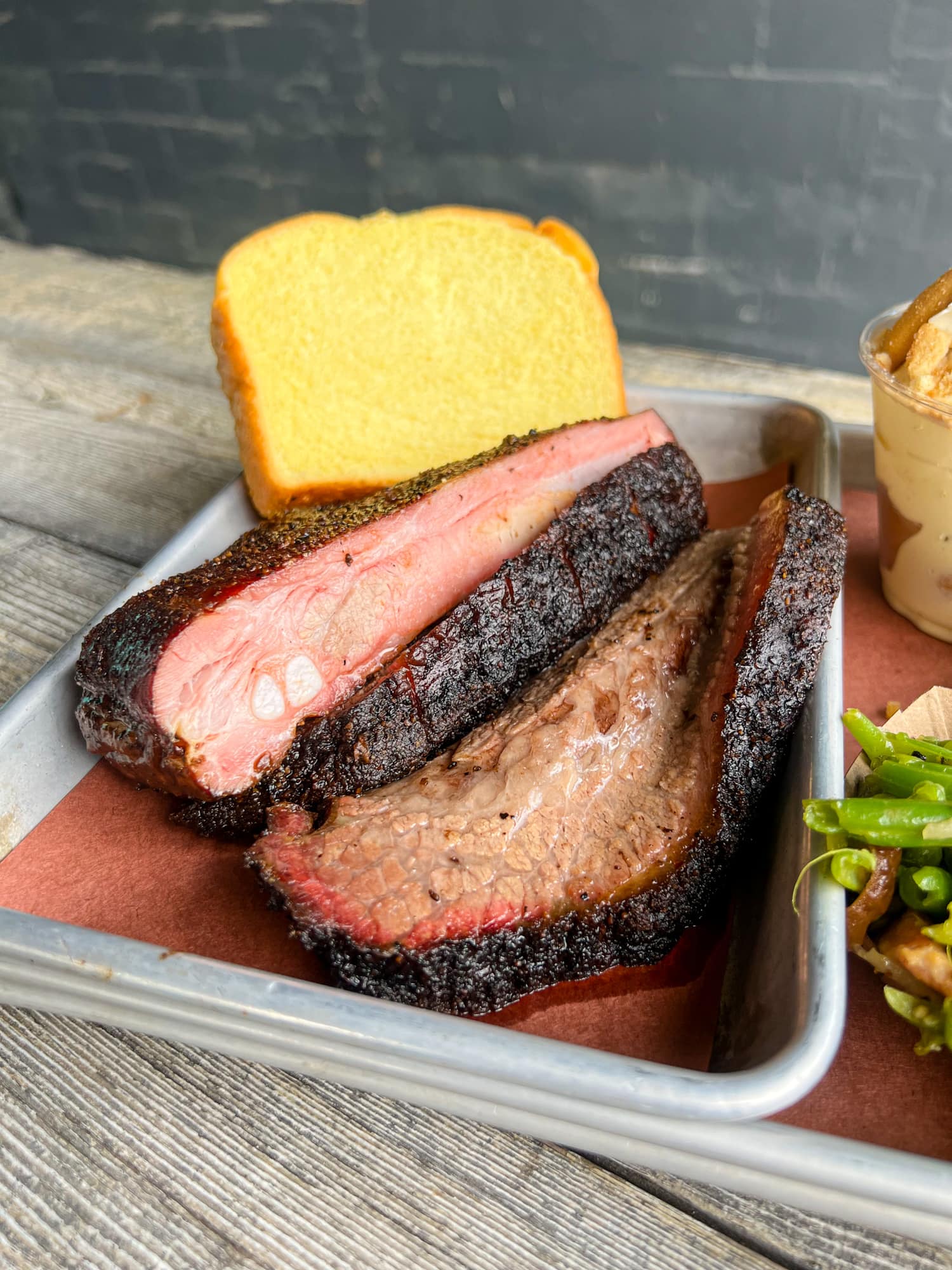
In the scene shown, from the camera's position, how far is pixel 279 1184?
3.99ft

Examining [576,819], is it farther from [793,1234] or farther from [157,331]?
[157,331]

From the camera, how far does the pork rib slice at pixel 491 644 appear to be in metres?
1.60

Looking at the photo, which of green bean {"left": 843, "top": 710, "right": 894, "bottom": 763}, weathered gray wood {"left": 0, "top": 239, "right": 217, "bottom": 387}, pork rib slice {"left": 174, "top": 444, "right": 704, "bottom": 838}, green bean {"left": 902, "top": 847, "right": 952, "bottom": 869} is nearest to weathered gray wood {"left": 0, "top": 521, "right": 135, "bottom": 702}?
pork rib slice {"left": 174, "top": 444, "right": 704, "bottom": 838}

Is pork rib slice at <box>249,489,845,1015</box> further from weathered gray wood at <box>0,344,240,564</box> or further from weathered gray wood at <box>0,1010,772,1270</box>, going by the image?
weathered gray wood at <box>0,344,240,564</box>

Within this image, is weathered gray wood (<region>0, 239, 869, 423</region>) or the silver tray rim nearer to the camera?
the silver tray rim

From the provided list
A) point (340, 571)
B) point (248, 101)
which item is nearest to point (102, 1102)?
point (340, 571)

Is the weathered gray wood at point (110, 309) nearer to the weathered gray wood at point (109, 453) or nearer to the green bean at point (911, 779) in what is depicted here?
the weathered gray wood at point (109, 453)

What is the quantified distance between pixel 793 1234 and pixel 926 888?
45cm

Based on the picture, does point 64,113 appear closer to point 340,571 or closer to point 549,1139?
point 340,571

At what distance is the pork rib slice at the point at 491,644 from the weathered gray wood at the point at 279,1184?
0.43m

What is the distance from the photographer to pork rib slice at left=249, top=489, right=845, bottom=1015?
1.33 metres

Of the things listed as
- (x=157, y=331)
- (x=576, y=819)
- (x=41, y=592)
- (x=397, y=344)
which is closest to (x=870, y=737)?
(x=576, y=819)

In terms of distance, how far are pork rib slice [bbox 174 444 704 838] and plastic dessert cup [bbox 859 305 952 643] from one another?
386mm

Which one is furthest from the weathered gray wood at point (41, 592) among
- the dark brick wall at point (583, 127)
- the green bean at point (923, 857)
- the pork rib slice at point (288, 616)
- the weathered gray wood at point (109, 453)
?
the dark brick wall at point (583, 127)
